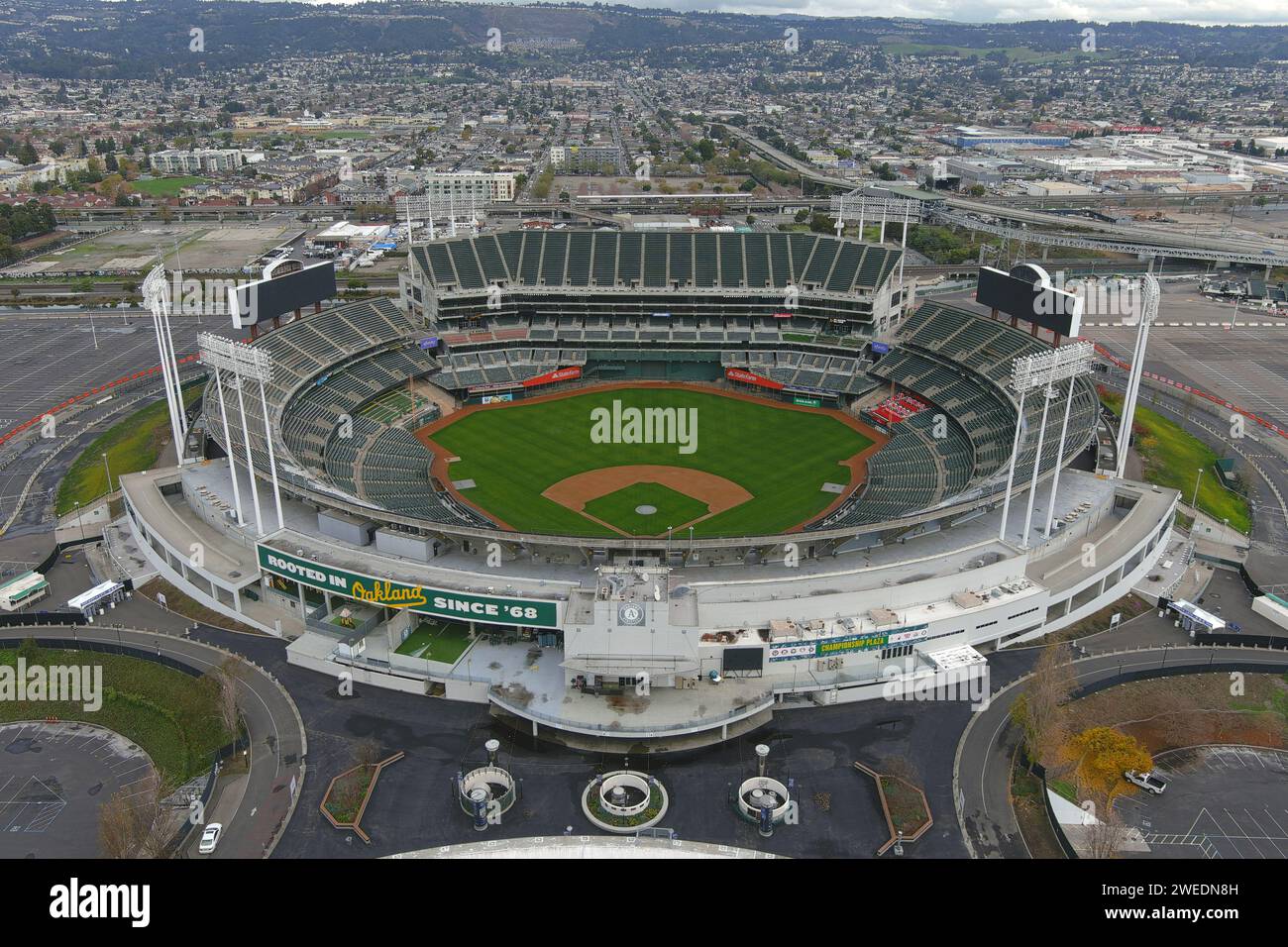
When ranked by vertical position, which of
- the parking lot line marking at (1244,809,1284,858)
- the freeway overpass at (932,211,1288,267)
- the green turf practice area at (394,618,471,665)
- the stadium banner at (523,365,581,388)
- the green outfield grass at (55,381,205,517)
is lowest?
the parking lot line marking at (1244,809,1284,858)

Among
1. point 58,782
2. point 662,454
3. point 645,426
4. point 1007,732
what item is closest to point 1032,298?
point 662,454

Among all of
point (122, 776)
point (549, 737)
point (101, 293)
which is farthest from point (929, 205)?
point (122, 776)

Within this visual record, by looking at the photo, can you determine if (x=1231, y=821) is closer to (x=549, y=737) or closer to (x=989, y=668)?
(x=989, y=668)

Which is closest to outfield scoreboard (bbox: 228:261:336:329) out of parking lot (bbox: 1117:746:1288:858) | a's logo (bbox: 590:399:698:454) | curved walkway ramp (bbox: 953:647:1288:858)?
a's logo (bbox: 590:399:698:454)

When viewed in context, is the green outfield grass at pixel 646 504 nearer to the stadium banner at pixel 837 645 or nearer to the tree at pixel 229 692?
the stadium banner at pixel 837 645

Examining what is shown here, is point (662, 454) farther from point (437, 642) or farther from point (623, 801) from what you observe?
point (623, 801)

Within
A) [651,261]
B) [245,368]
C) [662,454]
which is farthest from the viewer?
[651,261]

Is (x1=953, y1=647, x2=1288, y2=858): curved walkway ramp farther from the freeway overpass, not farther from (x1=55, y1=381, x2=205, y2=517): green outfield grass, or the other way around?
the freeway overpass
